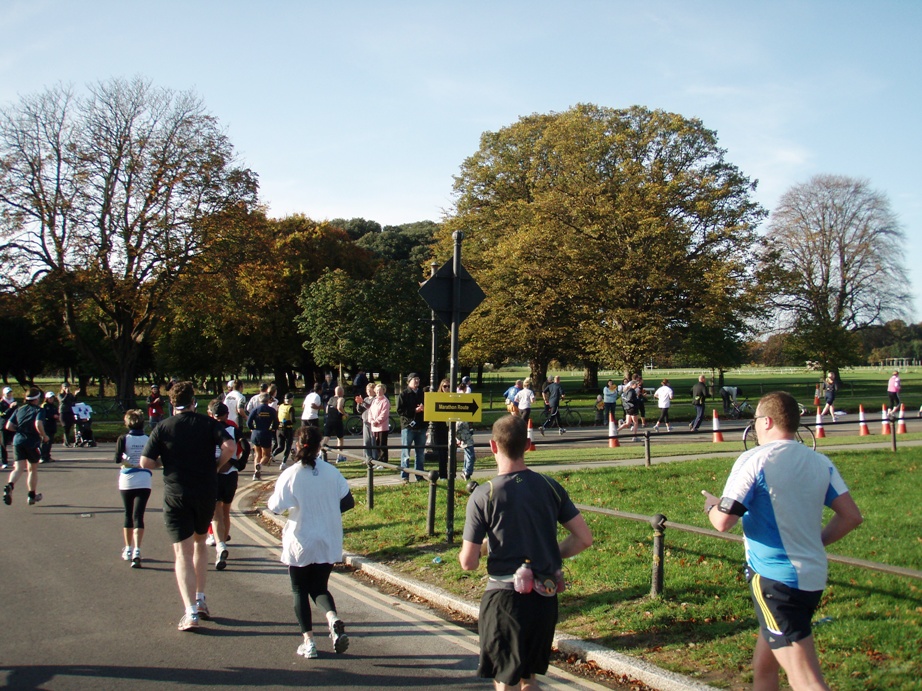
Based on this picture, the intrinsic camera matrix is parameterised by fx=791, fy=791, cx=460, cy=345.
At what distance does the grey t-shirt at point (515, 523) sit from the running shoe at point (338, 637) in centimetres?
218

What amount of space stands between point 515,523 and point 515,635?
20.5 inches

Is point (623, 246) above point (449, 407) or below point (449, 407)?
above

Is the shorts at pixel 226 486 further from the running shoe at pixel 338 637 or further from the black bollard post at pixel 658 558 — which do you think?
the black bollard post at pixel 658 558

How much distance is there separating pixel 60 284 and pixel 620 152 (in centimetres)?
2542

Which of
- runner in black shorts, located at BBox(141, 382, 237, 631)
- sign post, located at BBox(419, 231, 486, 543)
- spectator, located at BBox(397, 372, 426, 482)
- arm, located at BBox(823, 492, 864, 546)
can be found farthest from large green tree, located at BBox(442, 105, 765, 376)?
arm, located at BBox(823, 492, 864, 546)

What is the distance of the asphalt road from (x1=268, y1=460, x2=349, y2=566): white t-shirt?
76cm

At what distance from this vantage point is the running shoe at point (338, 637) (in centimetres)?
560

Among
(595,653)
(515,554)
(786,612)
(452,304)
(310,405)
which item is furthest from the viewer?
(310,405)

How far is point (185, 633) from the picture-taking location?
6.28 m

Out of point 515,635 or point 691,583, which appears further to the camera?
point 691,583

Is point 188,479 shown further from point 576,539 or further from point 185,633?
point 576,539

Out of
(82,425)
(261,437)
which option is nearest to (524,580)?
(261,437)

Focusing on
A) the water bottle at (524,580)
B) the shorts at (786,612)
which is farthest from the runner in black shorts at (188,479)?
the shorts at (786,612)

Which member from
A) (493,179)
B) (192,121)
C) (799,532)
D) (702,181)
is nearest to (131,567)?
(799,532)
